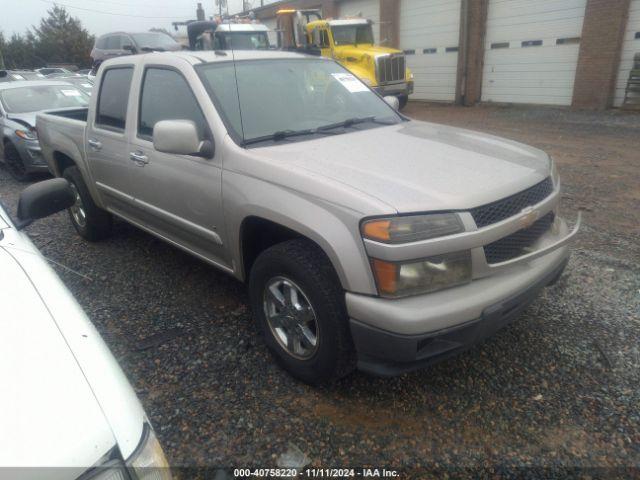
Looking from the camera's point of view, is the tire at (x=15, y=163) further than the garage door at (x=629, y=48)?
No

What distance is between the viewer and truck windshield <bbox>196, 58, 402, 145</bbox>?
116 inches

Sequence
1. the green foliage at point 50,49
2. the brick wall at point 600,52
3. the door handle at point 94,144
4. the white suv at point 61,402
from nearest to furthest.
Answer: the white suv at point 61,402, the door handle at point 94,144, the brick wall at point 600,52, the green foliage at point 50,49

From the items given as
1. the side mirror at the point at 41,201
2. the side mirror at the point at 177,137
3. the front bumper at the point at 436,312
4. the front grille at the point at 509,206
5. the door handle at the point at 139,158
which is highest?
the side mirror at the point at 177,137

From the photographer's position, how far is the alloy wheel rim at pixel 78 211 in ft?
15.7

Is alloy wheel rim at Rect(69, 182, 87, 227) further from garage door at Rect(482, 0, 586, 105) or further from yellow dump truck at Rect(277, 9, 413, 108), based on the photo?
garage door at Rect(482, 0, 586, 105)

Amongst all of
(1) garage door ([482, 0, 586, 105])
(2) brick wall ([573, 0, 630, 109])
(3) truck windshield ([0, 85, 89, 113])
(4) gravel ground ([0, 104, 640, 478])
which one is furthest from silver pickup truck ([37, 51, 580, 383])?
(1) garage door ([482, 0, 586, 105])

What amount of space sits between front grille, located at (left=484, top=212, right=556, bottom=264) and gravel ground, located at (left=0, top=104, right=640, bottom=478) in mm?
757

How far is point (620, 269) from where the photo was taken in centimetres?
377

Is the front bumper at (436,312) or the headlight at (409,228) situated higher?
the headlight at (409,228)

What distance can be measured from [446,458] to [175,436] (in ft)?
4.35

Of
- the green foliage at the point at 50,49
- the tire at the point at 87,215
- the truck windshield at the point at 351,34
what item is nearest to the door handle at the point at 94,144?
the tire at the point at 87,215

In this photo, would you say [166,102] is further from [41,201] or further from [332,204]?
[332,204]

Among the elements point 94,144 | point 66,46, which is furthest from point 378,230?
point 66,46

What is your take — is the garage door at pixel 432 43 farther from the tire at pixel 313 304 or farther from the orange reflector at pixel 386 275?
the orange reflector at pixel 386 275
